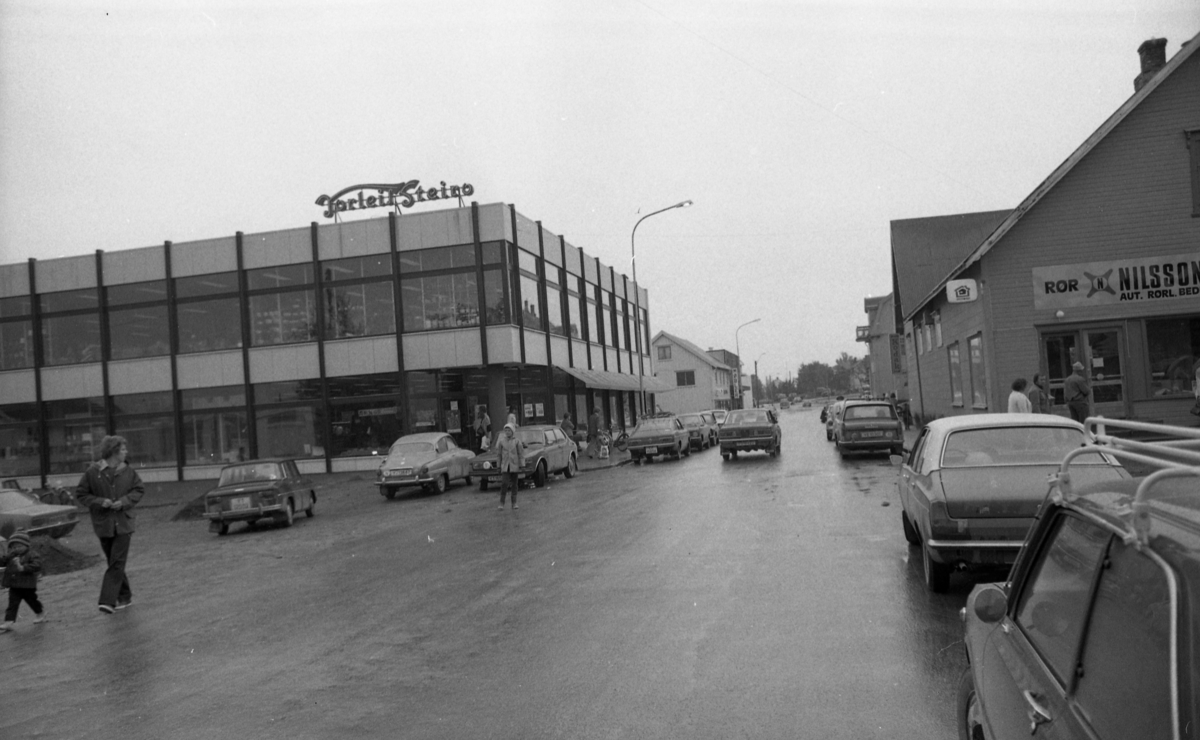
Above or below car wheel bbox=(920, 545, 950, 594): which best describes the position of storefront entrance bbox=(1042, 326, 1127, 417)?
above

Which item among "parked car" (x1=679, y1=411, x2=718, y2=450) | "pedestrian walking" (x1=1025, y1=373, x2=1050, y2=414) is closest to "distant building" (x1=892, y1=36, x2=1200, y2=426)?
"pedestrian walking" (x1=1025, y1=373, x2=1050, y2=414)

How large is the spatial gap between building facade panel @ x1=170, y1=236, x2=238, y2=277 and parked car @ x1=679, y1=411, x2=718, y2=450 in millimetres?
18692

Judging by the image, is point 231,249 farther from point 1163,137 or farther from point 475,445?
point 1163,137

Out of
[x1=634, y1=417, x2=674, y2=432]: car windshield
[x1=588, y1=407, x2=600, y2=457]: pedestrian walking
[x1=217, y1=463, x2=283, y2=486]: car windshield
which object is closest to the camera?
[x1=217, y1=463, x2=283, y2=486]: car windshield

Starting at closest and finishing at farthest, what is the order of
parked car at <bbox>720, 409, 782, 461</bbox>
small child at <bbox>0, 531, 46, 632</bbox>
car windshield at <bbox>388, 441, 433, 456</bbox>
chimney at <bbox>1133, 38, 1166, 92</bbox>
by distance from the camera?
small child at <bbox>0, 531, 46, 632</bbox> → car windshield at <bbox>388, 441, 433, 456</bbox> → chimney at <bbox>1133, 38, 1166, 92</bbox> → parked car at <bbox>720, 409, 782, 461</bbox>

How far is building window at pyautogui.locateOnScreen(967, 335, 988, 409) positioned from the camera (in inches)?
879

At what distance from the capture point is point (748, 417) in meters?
27.2

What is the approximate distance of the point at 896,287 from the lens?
41.4 metres

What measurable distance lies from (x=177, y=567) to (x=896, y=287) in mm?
35416

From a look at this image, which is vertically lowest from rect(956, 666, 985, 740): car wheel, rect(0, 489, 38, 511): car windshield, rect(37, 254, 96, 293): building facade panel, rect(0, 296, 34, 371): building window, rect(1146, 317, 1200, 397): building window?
rect(956, 666, 985, 740): car wheel

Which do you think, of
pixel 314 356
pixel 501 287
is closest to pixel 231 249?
pixel 314 356

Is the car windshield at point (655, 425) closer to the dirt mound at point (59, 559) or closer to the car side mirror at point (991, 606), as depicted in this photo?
the dirt mound at point (59, 559)

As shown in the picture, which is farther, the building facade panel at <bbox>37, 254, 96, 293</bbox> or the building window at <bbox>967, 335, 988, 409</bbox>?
the building facade panel at <bbox>37, 254, 96, 293</bbox>

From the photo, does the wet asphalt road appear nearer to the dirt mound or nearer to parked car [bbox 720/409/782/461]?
the dirt mound
